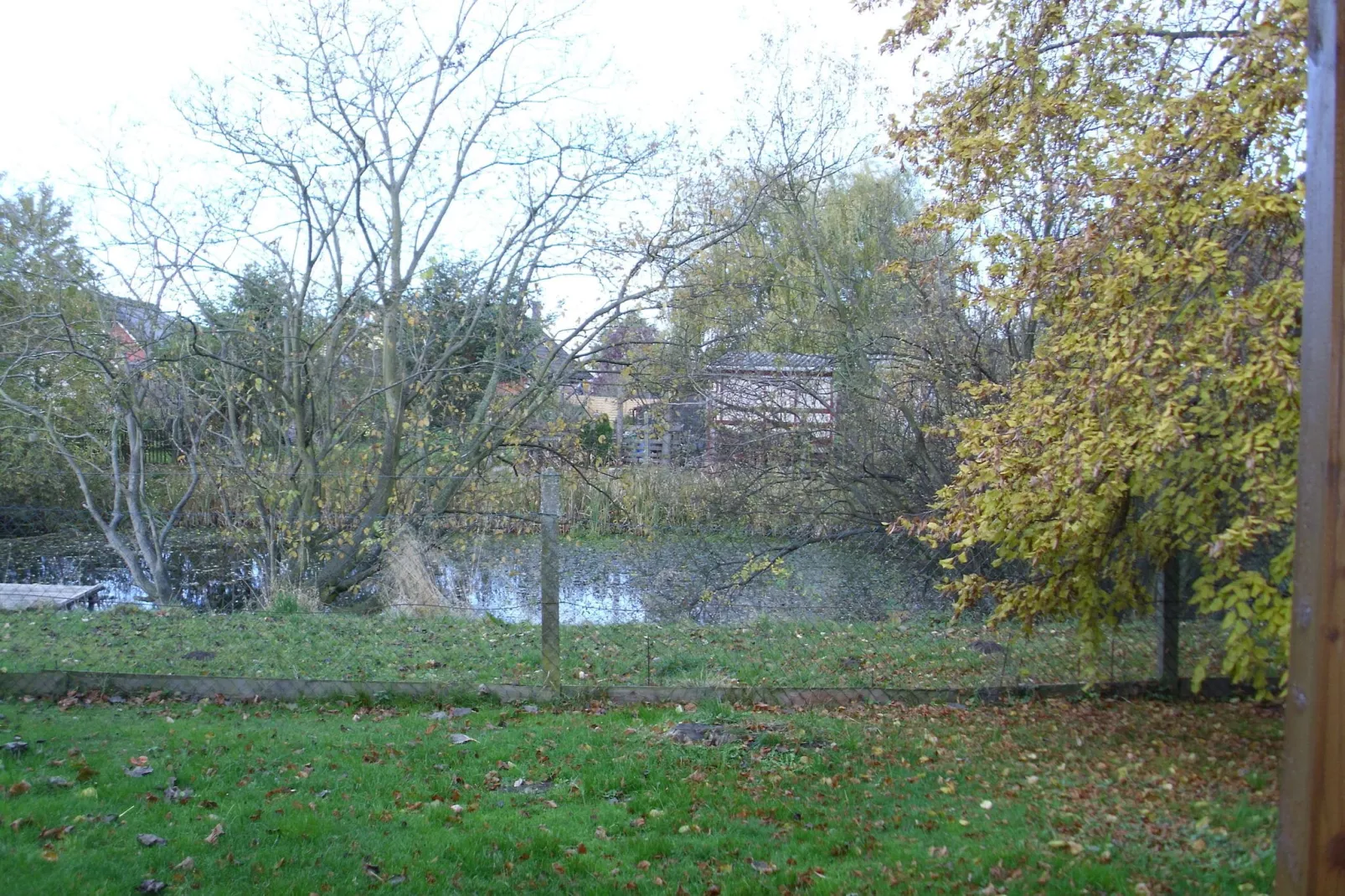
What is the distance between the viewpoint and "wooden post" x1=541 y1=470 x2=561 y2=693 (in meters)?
6.86

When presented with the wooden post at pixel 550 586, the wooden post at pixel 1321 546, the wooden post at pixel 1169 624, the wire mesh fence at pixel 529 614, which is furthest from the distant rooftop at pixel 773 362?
the wooden post at pixel 1321 546

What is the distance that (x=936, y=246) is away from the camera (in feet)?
49.1

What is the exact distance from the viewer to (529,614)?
1037cm

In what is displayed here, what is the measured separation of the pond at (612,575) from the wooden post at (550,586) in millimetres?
3014

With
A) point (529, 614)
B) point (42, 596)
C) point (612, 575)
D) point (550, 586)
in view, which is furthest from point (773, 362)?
point (42, 596)

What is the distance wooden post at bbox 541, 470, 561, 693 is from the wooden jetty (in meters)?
6.18

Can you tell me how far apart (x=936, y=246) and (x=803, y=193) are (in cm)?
210

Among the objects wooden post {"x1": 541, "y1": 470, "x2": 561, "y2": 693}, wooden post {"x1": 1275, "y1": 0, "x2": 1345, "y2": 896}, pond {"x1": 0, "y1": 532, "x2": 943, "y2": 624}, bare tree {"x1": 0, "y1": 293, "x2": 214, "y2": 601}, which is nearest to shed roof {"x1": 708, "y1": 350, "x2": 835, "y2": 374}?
pond {"x1": 0, "y1": 532, "x2": 943, "y2": 624}

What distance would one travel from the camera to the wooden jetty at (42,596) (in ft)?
33.9

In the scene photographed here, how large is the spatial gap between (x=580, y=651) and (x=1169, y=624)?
4296 mm

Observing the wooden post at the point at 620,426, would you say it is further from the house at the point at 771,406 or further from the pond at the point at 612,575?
the pond at the point at 612,575

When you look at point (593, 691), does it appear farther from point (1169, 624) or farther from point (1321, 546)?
point (1321, 546)

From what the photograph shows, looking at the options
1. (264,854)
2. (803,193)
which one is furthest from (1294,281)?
(803,193)

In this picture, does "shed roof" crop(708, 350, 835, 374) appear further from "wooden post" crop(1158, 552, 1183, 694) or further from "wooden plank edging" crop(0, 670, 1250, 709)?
"wooden plank edging" crop(0, 670, 1250, 709)
